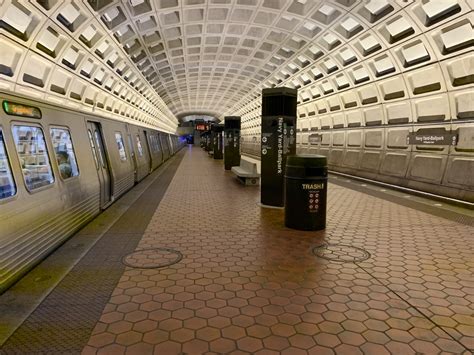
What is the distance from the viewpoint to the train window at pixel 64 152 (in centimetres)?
606

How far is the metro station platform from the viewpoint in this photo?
2898mm

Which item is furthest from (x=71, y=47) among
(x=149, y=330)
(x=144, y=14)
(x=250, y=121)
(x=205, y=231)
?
(x=250, y=121)

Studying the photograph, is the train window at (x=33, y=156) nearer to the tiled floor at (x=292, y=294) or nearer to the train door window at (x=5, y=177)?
the train door window at (x=5, y=177)

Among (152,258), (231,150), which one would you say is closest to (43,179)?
(152,258)

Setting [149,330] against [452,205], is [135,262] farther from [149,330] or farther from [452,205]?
[452,205]

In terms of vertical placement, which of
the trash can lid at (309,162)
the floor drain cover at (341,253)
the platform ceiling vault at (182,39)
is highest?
the platform ceiling vault at (182,39)

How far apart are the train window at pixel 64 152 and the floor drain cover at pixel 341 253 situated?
14.9ft

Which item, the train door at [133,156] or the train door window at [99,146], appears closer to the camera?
the train door window at [99,146]

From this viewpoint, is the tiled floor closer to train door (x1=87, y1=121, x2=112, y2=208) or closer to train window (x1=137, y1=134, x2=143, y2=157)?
train door (x1=87, y1=121, x2=112, y2=208)

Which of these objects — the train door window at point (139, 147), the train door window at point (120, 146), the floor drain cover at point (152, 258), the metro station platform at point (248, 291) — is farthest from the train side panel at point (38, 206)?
the train door window at point (139, 147)

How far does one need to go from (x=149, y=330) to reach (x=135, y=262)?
181 cm

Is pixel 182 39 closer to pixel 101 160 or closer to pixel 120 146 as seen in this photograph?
pixel 120 146

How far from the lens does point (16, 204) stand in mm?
4293

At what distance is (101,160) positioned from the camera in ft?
28.7
